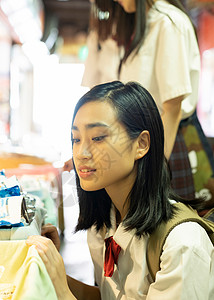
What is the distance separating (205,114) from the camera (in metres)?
5.62

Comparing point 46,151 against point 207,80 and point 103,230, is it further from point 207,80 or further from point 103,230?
point 207,80

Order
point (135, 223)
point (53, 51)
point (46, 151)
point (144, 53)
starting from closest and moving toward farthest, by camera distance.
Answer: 1. point (135, 223)
2. point (144, 53)
3. point (46, 151)
4. point (53, 51)

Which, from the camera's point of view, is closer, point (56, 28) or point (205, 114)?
point (205, 114)

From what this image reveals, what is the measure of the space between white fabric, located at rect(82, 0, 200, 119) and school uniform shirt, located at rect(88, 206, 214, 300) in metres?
0.55

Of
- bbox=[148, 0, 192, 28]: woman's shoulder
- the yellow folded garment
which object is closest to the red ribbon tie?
the yellow folded garment

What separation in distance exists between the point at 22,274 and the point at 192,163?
847mm

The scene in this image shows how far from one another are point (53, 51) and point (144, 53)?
584cm

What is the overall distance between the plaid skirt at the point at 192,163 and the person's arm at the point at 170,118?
8 cm

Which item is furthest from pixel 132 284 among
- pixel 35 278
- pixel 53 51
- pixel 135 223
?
pixel 53 51

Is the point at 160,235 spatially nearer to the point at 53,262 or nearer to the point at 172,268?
the point at 172,268

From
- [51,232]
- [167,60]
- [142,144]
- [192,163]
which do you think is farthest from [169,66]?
[51,232]

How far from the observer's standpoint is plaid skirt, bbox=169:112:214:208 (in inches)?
53.6

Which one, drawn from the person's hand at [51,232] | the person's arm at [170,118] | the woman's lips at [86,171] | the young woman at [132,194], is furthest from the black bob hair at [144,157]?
the person's arm at [170,118]

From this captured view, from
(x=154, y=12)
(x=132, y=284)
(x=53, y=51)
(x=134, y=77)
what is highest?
(x=53, y=51)
